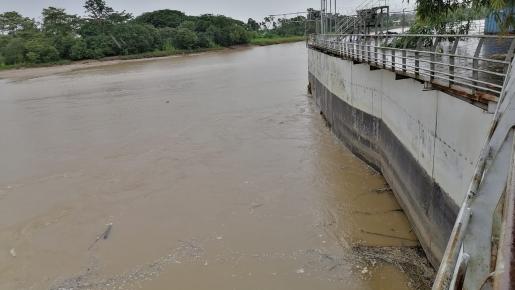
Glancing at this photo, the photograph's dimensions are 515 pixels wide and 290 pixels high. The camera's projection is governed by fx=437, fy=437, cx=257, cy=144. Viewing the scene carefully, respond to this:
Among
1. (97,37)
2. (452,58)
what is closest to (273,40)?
(97,37)

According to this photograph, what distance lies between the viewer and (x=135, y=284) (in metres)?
7.79

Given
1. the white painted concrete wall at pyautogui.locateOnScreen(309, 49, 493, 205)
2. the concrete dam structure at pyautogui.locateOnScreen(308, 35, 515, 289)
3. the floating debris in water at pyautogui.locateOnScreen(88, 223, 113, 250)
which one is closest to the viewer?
the concrete dam structure at pyautogui.locateOnScreen(308, 35, 515, 289)

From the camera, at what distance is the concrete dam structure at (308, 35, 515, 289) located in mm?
2285

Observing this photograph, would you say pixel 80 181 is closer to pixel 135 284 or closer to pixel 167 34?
pixel 135 284

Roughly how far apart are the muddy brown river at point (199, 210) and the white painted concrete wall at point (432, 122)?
1.54 metres

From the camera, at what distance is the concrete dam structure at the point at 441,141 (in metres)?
2.29

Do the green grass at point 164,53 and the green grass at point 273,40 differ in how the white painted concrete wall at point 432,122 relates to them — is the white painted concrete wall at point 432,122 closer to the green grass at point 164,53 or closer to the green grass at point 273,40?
the green grass at point 164,53

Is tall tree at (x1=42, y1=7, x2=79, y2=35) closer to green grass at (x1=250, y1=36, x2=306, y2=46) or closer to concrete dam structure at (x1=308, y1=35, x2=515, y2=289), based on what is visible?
green grass at (x1=250, y1=36, x2=306, y2=46)

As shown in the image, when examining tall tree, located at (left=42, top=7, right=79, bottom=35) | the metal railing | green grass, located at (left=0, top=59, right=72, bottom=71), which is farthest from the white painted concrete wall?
tall tree, located at (left=42, top=7, right=79, bottom=35)

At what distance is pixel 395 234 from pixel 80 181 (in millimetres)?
9774

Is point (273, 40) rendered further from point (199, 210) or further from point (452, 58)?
point (452, 58)

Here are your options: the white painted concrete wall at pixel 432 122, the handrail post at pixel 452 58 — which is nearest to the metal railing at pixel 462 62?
the handrail post at pixel 452 58

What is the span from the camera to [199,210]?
1070cm

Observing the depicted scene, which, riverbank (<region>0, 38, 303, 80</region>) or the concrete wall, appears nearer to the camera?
the concrete wall
